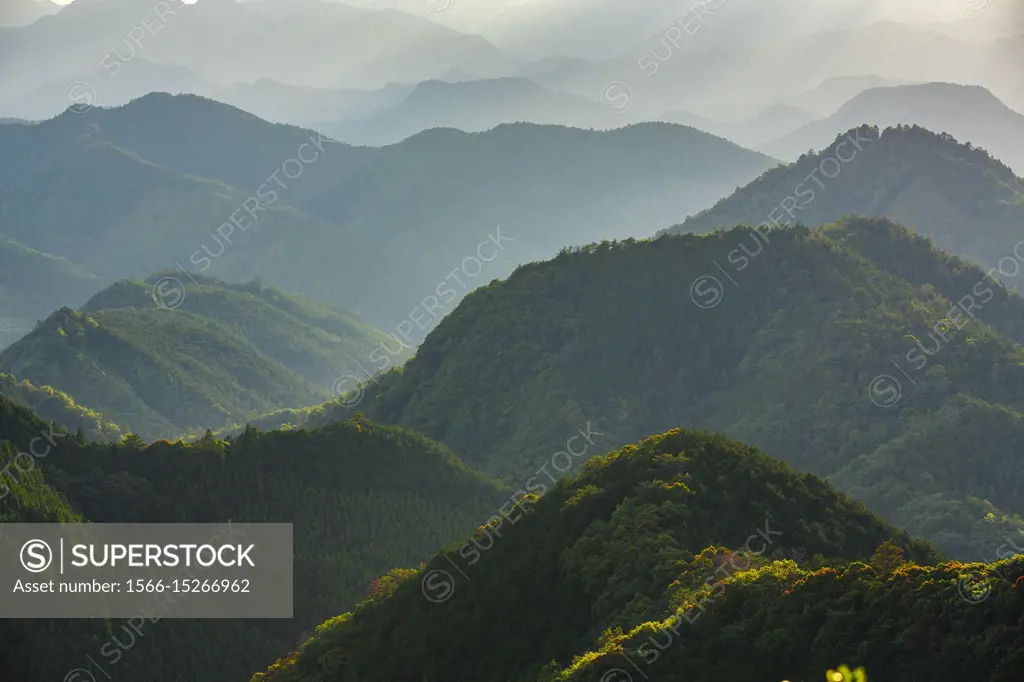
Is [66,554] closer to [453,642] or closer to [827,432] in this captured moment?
[453,642]

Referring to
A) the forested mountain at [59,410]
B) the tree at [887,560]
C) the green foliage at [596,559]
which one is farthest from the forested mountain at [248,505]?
the forested mountain at [59,410]

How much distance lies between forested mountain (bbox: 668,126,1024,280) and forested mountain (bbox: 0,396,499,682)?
116 m

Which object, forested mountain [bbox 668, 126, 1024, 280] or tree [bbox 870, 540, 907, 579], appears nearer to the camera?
tree [bbox 870, 540, 907, 579]

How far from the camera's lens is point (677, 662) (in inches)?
1164

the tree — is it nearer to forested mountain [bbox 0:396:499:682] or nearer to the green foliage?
the green foliage

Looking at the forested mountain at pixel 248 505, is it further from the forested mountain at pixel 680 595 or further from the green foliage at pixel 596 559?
the forested mountain at pixel 680 595

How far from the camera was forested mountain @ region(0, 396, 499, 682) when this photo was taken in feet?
178

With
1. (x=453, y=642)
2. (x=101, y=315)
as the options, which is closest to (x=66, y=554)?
(x=453, y=642)

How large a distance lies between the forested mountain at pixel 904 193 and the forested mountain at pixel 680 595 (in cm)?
13985

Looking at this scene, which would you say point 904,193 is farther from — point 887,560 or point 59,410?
point 887,560

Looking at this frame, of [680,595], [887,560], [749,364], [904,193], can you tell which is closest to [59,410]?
[749,364]

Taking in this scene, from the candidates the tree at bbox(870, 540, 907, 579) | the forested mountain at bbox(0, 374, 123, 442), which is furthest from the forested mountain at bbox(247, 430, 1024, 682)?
the forested mountain at bbox(0, 374, 123, 442)

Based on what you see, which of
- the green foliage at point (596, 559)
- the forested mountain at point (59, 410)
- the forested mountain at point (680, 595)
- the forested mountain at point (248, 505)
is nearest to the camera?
the forested mountain at point (680, 595)

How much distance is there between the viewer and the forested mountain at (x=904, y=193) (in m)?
185
